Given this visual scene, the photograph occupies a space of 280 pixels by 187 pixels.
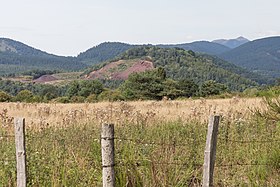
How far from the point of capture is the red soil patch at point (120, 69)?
134m

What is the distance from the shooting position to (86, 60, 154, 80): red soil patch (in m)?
134

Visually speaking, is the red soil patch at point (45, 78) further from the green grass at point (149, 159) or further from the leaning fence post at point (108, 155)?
the leaning fence post at point (108, 155)

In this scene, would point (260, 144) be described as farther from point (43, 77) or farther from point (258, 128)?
point (43, 77)

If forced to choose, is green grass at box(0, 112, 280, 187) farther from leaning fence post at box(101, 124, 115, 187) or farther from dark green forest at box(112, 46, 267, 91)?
dark green forest at box(112, 46, 267, 91)

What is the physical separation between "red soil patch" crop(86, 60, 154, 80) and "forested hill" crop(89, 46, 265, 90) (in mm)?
3322

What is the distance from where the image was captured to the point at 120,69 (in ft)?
472

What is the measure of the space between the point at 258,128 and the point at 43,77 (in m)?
178

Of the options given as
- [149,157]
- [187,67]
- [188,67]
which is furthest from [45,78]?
[149,157]

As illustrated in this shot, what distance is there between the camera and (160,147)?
6578mm

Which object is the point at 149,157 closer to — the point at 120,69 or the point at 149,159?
the point at 149,159

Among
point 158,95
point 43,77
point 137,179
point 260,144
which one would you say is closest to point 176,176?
point 137,179

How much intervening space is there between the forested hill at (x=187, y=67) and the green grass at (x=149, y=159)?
97.7 meters

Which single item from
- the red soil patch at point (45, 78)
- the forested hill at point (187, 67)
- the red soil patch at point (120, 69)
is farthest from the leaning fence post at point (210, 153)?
the red soil patch at point (45, 78)

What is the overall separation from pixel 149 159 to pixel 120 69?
454ft
